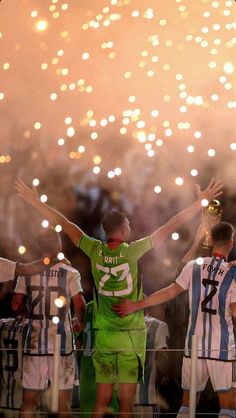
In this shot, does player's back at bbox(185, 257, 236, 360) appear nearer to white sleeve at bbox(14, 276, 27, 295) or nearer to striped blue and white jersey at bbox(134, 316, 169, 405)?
striped blue and white jersey at bbox(134, 316, 169, 405)

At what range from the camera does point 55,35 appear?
6.31 meters

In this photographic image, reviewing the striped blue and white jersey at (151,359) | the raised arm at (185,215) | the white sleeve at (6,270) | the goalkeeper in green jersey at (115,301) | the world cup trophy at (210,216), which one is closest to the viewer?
the goalkeeper in green jersey at (115,301)

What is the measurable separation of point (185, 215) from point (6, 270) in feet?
2.84

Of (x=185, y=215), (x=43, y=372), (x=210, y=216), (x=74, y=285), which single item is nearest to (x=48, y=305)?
(x=74, y=285)

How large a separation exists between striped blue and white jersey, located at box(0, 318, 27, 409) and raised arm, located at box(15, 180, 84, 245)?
0.48m

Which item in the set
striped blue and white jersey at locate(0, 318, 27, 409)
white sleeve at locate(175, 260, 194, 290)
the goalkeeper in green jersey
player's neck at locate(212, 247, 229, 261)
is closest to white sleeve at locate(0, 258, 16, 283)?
striped blue and white jersey at locate(0, 318, 27, 409)

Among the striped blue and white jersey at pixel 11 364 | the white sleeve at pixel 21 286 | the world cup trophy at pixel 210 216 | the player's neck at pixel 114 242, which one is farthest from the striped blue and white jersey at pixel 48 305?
the world cup trophy at pixel 210 216

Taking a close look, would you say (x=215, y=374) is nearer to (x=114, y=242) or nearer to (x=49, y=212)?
(x=114, y=242)

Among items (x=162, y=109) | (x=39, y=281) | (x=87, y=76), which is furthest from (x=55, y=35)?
(x=39, y=281)

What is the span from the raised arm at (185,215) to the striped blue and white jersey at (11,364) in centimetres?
71

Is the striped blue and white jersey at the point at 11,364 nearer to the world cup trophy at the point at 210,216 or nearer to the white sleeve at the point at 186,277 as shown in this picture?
the white sleeve at the point at 186,277

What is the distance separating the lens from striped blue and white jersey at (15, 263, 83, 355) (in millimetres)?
5301

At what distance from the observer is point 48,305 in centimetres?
532

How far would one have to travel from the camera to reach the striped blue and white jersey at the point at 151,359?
5.32 metres
